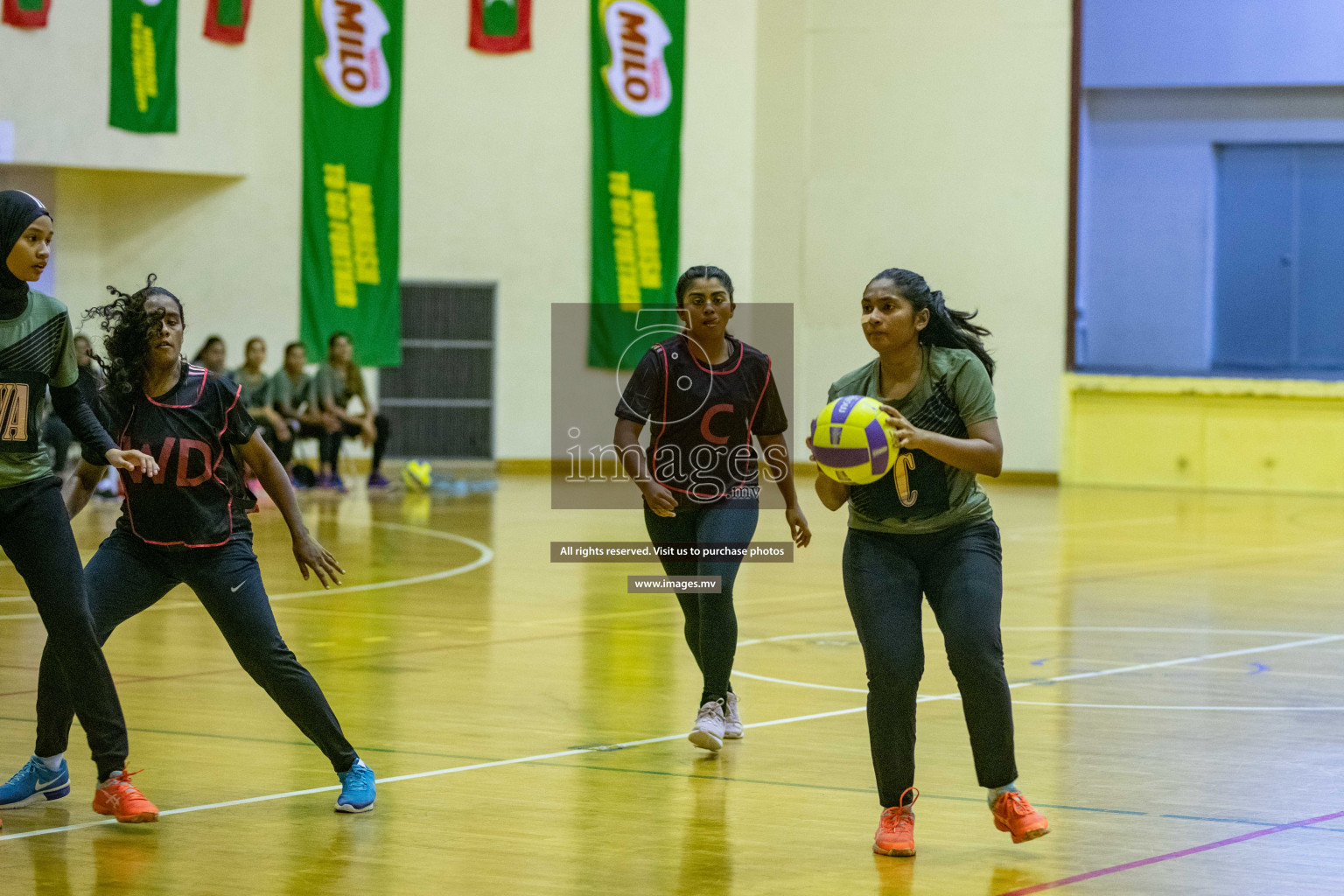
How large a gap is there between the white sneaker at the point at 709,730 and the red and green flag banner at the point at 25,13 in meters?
18.6

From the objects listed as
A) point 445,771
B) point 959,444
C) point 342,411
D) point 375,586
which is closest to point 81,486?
point 445,771

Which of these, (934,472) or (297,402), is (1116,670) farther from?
(297,402)

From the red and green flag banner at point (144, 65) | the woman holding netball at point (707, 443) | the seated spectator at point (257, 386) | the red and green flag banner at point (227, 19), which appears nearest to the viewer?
the woman holding netball at point (707, 443)

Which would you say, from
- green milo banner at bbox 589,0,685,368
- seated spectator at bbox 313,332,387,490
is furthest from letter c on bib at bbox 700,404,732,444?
green milo banner at bbox 589,0,685,368

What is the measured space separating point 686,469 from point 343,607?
4954 millimetres

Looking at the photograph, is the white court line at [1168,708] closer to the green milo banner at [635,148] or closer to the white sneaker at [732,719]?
the white sneaker at [732,719]

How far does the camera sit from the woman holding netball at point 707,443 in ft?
23.9

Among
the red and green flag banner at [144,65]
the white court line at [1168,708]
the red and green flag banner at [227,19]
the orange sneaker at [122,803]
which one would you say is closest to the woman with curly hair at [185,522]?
the orange sneaker at [122,803]

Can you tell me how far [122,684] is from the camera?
8688 millimetres

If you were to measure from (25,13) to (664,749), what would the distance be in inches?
731

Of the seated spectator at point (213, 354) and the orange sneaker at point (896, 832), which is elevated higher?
the seated spectator at point (213, 354)

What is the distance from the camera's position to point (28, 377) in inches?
223

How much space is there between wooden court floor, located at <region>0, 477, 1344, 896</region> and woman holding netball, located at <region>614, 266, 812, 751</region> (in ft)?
1.80

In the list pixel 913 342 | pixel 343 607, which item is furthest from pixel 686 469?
pixel 343 607
